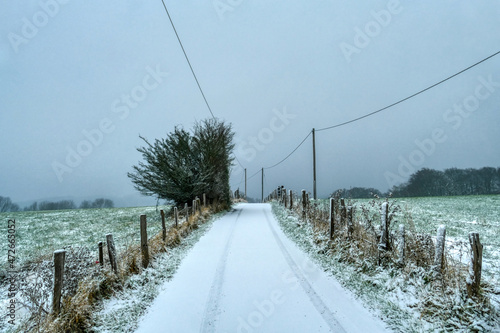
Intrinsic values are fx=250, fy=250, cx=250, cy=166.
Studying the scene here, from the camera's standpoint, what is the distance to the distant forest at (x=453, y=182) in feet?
154

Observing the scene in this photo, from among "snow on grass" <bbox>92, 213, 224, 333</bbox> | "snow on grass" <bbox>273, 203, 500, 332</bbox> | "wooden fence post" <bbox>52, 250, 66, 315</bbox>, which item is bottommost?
"snow on grass" <bbox>92, 213, 224, 333</bbox>

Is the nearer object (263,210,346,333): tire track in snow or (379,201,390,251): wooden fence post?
(263,210,346,333): tire track in snow

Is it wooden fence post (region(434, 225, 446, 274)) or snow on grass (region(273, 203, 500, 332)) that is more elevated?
wooden fence post (region(434, 225, 446, 274))

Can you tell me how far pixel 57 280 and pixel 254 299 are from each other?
10.8ft

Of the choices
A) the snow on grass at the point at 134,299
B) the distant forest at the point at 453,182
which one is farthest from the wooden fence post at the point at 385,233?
the distant forest at the point at 453,182

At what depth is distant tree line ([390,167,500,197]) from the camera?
4694 centimetres

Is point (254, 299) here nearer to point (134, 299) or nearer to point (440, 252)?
point (134, 299)

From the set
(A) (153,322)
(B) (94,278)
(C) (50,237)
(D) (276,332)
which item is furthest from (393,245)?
(C) (50,237)

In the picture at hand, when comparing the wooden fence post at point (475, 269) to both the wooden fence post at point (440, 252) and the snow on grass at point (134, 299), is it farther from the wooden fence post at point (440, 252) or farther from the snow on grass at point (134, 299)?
the snow on grass at point (134, 299)

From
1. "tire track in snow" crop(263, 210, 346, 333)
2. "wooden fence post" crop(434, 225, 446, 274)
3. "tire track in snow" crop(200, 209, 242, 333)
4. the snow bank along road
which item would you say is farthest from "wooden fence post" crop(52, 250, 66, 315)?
"wooden fence post" crop(434, 225, 446, 274)

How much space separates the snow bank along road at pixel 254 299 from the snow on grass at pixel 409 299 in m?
0.30

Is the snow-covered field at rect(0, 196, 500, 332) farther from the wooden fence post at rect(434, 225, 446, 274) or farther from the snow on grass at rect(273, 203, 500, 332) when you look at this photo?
the wooden fence post at rect(434, 225, 446, 274)

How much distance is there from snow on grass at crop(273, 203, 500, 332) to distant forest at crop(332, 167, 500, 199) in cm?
4612

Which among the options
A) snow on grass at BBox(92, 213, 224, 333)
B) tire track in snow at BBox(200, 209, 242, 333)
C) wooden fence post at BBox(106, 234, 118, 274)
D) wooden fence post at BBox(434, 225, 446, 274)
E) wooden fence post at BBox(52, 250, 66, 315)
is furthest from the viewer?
wooden fence post at BBox(106, 234, 118, 274)
